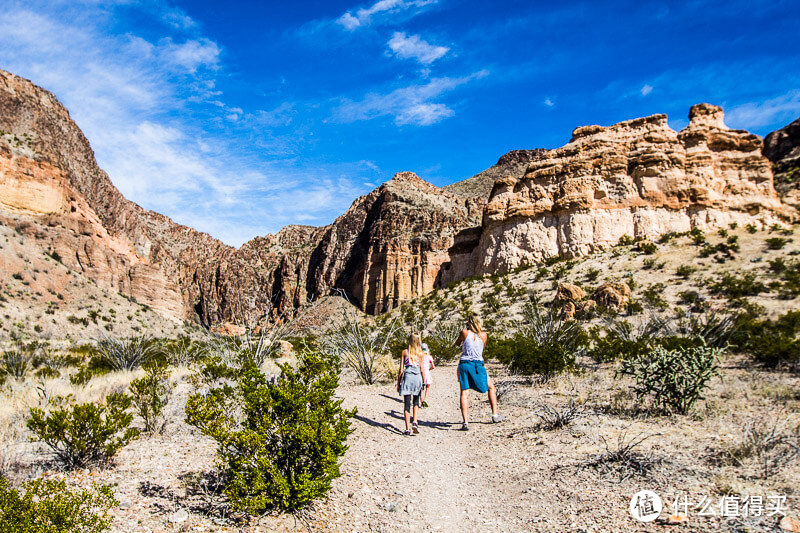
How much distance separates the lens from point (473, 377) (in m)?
7.22

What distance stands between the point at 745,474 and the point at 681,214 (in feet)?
115

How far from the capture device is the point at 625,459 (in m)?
4.73

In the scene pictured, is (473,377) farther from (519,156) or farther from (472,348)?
(519,156)

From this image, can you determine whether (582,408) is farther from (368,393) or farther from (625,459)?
(368,393)

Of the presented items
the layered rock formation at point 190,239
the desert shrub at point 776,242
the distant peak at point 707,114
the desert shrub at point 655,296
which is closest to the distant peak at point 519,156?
the layered rock formation at point 190,239

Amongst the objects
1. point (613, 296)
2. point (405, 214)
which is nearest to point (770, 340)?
point (613, 296)

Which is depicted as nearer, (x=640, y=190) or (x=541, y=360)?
(x=541, y=360)

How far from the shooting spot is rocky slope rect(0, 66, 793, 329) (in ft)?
112

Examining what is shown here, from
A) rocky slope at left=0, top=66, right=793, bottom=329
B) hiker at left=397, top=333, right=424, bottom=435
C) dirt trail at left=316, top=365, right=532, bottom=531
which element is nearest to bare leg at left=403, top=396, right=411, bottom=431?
hiker at left=397, top=333, right=424, bottom=435

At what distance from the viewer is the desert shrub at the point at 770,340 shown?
32.5 feet

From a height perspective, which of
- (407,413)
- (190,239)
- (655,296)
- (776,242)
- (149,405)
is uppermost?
(190,239)

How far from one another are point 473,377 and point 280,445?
12.1 feet
